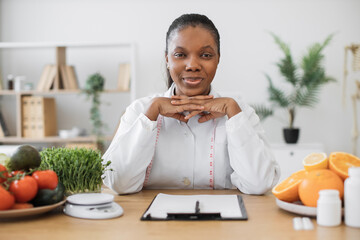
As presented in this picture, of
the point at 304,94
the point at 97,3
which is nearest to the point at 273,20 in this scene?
the point at 304,94

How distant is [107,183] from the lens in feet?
5.68

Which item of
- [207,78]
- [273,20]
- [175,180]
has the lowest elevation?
[175,180]

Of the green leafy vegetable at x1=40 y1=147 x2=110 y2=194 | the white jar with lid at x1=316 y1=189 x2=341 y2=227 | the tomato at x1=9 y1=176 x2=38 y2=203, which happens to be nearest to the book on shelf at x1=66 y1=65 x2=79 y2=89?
the green leafy vegetable at x1=40 y1=147 x2=110 y2=194

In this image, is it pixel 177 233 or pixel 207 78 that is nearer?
pixel 177 233

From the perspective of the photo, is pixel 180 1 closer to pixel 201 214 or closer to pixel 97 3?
pixel 97 3

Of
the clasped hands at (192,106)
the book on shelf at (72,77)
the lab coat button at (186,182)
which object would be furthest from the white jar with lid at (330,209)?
the book on shelf at (72,77)

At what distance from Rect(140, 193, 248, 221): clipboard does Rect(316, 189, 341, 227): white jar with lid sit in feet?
0.70

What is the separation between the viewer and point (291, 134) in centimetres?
450

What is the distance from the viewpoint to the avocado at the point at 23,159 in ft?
A: 4.19

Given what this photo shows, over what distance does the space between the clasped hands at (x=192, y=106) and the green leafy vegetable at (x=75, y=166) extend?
41 cm

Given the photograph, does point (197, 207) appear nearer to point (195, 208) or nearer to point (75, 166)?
point (195, 208)

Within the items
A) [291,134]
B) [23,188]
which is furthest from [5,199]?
[291,134]

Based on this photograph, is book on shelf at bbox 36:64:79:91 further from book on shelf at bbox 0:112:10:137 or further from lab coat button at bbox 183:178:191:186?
lab coat button at bbox 183:178:191:186

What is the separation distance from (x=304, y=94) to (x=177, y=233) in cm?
376
